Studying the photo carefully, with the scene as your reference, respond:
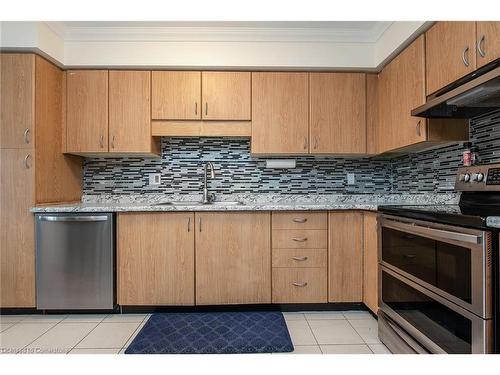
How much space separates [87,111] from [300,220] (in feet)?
6.69

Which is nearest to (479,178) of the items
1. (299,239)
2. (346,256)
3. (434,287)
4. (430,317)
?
(434,287)

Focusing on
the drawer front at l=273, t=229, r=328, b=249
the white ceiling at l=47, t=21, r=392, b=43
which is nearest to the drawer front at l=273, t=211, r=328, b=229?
the drawer front at l=273, t=229, r=328, b=249

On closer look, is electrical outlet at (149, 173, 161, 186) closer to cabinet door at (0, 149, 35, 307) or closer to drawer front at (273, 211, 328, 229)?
cabinet door at (0, 149, 35, 307)

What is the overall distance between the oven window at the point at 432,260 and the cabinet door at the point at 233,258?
36.3 inches

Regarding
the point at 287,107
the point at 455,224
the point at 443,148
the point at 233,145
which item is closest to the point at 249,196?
the point at 233,145

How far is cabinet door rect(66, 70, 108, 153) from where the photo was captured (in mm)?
2549

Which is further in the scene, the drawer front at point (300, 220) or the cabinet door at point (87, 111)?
the cabinet door at point (87, 111)

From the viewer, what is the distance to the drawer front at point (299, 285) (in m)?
2.32

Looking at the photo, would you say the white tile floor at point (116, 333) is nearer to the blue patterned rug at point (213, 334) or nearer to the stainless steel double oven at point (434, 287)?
the blue patterned rug at point (213, 334)

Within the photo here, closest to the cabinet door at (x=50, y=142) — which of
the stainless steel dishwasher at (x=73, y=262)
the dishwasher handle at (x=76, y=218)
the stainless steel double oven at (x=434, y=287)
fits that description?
the dishwasher handle at (x=76, y=218)

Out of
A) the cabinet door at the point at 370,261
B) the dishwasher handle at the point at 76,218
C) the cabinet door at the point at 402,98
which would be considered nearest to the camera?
the cabinet door at the point at 402,98

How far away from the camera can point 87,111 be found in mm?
2551
